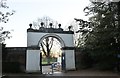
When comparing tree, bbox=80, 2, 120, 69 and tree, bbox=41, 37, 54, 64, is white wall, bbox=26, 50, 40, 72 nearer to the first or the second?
tree, bbox=80, 2, 120, 69

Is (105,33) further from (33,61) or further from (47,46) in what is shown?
(47,46)

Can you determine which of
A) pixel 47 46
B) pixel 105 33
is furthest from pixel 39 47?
pixel 47 46

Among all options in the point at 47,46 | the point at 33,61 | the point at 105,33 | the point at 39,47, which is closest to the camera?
the point at 105,33

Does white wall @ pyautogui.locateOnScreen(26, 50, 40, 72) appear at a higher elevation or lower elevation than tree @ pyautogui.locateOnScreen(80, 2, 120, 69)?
lower

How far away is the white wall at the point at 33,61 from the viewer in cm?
2512

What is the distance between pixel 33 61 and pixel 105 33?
881 cm

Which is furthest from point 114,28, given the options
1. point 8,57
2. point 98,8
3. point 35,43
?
point 8,57

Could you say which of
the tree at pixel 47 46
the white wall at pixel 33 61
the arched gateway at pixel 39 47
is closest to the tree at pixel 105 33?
the arched gateway at pixel 39 47

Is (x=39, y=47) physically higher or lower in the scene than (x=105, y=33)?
lower

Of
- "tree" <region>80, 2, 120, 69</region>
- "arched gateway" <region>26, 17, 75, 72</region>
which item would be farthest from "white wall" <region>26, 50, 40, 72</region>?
"tree" <region>80, 2, 120, 69</region>

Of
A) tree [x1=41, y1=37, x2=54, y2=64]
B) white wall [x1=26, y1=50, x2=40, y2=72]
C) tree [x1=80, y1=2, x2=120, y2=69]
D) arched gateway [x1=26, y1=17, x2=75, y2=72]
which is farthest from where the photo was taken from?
tree [x1=41, y1=37, x2=54, y2=64]

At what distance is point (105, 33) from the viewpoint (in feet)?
71.3

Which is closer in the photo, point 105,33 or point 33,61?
point 105,33

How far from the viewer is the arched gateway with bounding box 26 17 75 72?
25.3 m
